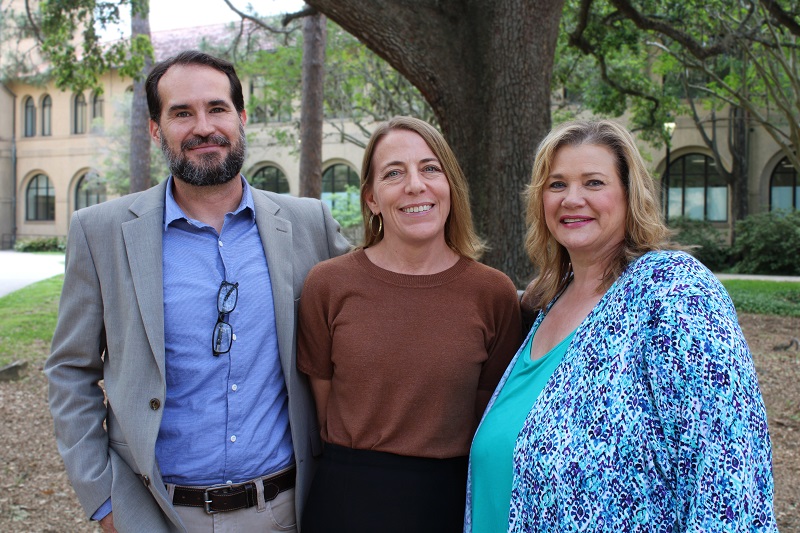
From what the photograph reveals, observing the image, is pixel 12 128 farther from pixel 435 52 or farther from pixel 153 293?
pixel 153 293

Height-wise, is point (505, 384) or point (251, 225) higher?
point (251, 225)

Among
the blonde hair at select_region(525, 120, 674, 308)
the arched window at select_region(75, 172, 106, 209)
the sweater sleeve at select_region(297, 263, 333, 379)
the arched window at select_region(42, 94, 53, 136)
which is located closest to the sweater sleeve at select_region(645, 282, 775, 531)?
the blonde hair at select_region(525, 120, 674, 308)

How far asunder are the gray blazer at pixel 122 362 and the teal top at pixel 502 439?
0.74 metres

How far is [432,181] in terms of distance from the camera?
9.12 ft

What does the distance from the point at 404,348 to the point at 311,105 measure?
12421 millimetres

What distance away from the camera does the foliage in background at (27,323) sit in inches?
399

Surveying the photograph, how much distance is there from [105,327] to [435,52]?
12.9 ft

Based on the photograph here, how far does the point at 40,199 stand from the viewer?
3988 cm

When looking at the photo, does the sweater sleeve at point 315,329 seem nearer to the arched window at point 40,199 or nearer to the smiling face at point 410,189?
the smiling face at point 410,189

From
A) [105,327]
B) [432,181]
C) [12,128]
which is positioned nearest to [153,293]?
[105,327]

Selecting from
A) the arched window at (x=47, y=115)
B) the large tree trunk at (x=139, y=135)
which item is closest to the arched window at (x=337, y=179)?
the large tree trunk at (x=139, y=135)

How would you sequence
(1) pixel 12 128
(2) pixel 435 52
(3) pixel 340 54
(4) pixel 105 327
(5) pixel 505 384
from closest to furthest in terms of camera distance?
1. (5) pixel 505 384
2. (4) pixel 105 327
3. (2) pixel 435 52
4. (3) pixel 340 54
5. (1) pixel 12 128

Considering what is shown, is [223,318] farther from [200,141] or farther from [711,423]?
[711,423]

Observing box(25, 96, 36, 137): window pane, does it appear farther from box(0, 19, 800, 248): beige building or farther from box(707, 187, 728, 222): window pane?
box(707, 187, 728, 222): window pane
